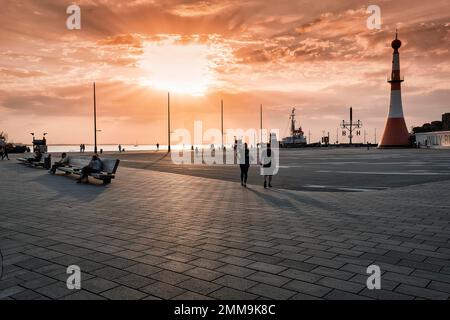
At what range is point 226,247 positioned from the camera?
552 centimetres

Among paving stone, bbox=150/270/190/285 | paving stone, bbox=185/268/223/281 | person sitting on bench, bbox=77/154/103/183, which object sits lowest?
paving stone, bbox=150/270/190/285

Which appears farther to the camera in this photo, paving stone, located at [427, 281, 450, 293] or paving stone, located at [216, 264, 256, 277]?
paving stone, located at [216, 264, 256, 277]

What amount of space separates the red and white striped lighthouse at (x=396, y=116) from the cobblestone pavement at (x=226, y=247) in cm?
5648

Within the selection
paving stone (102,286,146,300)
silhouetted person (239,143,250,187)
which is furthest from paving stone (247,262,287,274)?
silhouetted person (239,143,250,187)

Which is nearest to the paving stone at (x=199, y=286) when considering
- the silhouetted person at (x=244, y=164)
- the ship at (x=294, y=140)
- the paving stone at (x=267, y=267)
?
the paving stone at (x=267, y=267)

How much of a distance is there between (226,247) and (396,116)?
6359 centimetres

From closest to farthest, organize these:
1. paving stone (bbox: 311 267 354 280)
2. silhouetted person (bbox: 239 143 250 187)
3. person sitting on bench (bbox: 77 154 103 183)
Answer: paving stone (bbox: 311 267 354 280)
silhouetted person (bbox: 239 143 250 187)
person sitting on bench (bbox: 77 154 103 183)

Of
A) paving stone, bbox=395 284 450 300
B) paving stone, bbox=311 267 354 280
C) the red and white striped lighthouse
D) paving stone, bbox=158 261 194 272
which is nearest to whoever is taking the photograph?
paving stone, bbox=395 284 450 300

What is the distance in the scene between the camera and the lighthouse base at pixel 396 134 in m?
62.2

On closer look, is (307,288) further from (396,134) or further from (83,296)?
(396,134)

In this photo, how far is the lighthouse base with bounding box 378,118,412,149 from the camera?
62.2 meters

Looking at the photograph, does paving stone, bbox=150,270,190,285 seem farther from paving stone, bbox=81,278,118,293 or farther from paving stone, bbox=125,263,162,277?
paving stone, bbox=81,278,118,293

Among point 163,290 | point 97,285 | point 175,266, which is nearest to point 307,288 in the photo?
point 163,290
